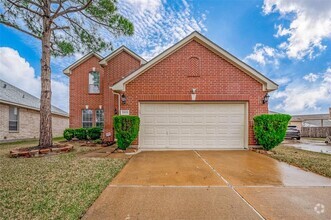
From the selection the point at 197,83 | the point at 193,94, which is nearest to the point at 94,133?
the point at 193,94

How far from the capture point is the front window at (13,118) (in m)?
14.5

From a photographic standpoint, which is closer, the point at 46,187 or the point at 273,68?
the point at 46,187

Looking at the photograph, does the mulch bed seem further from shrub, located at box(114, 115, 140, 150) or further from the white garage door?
the white garage door

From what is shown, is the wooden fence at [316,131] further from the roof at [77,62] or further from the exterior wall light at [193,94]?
the roof at [77,62]

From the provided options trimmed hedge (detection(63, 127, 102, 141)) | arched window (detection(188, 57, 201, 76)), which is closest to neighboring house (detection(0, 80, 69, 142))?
trimmed hedge (detection(63, 127, 102, 141))

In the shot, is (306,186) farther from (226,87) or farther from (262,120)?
(226,87)

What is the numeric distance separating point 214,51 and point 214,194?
7.45 m

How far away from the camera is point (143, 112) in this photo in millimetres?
9383

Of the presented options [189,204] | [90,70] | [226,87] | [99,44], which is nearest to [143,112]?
[226,87]

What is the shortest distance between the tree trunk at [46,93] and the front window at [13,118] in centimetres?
797

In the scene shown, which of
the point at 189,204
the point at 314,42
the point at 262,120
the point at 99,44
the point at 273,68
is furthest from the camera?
the point at 273,68

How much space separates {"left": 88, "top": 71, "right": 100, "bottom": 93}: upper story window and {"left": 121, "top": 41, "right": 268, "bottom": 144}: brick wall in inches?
316

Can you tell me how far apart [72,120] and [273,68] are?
18.0 m

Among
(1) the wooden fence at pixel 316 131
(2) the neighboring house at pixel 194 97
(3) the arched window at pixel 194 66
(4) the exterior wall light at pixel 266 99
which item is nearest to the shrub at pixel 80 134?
(2) the neighboring house at pixel 194 97
